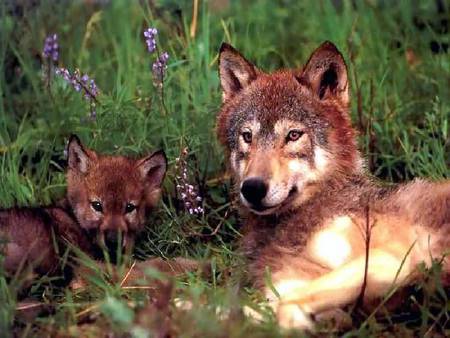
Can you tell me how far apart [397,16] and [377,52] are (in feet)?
2.41

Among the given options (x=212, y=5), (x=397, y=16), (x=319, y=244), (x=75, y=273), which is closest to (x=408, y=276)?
(x=319, y=244)

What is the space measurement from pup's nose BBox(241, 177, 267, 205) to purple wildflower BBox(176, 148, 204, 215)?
3.06 ft

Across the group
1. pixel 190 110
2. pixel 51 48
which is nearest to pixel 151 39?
pixel 190 110

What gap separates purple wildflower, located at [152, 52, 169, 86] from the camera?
6.10 metres

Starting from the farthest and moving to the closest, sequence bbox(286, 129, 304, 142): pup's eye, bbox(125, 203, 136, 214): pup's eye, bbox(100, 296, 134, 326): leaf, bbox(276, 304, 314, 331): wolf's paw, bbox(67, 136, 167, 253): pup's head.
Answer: bbox(125, 203, 136, 214): pup's eye, bbox(67, 136, 167, 253): pup's head, bbox(286, 129, 304, 142): pup's eye, bbox(276, 304, 314, 331): wolf's paw, bbox(100, 296, 134, 326): leaf

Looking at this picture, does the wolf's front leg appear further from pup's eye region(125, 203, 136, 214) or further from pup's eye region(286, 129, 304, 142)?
pup's eye region(125, 203, 136, 214)

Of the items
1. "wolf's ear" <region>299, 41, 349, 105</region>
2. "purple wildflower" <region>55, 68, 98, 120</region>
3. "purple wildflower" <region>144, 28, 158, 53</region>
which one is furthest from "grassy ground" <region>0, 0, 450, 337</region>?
"wolf's ear" <region>299, 41, 349, 105</region>

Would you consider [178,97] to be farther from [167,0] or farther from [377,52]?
[377,52]

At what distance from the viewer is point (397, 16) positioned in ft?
25.9

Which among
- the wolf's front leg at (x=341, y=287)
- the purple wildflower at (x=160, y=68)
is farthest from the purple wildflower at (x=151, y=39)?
the wolf's front leg at (x=341, y=287)

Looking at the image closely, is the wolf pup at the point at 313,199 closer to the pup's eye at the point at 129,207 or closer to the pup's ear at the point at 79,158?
the pup's eye at the point at 129,207

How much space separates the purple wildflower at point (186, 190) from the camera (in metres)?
5.80

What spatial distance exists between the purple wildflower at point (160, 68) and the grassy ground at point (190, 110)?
0.47ft

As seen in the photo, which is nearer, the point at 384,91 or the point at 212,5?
the point at 384,91
